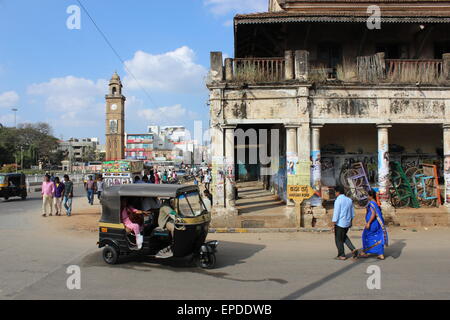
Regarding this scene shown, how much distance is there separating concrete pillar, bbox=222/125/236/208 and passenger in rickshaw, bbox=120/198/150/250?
4.97 meters

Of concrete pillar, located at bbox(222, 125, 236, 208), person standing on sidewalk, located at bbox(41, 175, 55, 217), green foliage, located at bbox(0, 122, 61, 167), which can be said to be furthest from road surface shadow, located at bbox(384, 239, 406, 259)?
green foliage, located at bbox(0, 122, 61, 167)

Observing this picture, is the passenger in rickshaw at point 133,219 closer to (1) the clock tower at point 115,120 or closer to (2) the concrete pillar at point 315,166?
(2) the concrete pillar at point 315,166

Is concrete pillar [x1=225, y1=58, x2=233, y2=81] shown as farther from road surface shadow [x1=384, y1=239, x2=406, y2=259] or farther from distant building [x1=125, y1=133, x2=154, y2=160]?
distant building [x1=125, y1=133, x2=154, y2=160]

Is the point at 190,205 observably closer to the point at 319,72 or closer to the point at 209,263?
the point at 209,263

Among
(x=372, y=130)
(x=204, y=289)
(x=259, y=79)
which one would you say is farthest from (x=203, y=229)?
(x=372, y=130)

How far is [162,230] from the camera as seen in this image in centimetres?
763

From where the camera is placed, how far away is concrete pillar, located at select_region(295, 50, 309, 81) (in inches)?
503

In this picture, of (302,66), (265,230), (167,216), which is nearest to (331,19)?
(302,66)

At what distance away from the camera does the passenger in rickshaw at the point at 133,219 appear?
752cm

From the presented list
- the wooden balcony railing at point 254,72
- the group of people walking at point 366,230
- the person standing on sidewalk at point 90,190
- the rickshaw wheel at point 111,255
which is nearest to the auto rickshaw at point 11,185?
the person standing on sidewalk at point 90,190

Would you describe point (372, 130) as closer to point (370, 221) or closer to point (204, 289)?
point (370, 221)

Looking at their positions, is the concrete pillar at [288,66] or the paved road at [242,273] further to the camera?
the concrete pillar at [288,66]

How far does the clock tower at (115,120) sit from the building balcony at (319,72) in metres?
79.0

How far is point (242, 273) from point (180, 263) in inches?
61.8
